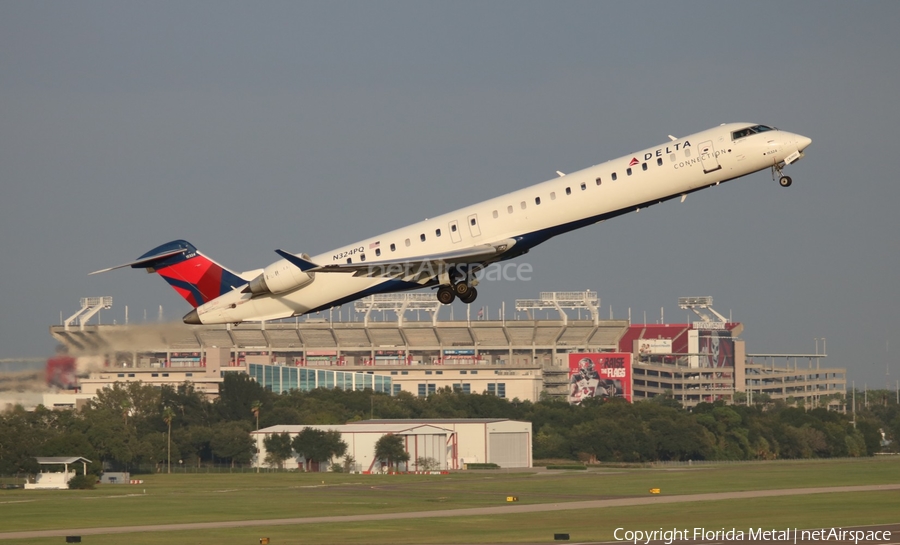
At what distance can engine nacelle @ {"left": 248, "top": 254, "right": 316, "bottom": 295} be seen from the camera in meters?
43.2

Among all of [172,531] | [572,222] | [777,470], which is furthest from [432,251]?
[777,470]

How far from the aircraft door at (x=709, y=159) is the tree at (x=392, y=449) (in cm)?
6730

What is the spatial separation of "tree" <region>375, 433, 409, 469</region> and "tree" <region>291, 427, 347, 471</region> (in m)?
3.82

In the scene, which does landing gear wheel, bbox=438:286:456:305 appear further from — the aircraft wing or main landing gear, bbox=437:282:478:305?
the aircraft wing

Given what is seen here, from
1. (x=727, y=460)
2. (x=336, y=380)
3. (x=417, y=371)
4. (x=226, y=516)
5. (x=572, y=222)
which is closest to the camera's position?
(x=572, y=222)

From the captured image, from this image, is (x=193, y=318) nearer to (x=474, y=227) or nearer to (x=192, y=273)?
(x=192, y=273)

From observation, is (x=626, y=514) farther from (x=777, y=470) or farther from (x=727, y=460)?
(x=727, y=460)

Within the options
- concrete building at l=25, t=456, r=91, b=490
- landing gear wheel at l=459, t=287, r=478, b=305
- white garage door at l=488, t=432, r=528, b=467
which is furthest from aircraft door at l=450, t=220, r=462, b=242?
white garage door at l=488, t=432, r=528, b=467

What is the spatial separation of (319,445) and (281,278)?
64.8 metres

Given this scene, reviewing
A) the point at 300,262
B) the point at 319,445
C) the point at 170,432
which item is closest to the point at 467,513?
the point at 300,262

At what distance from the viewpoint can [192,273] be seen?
A: 46156 mm

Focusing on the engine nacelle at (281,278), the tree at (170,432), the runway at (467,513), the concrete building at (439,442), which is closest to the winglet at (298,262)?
the engine nacelle at (281,278)

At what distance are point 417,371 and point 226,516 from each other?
123 metres

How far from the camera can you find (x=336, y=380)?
536 feet
